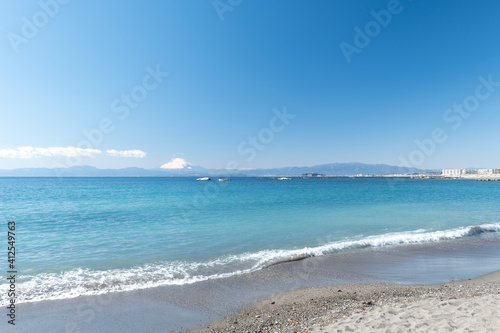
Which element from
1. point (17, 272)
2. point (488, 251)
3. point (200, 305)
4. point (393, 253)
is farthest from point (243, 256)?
point (488, 251)

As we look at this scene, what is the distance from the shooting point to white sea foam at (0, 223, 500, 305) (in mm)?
8047

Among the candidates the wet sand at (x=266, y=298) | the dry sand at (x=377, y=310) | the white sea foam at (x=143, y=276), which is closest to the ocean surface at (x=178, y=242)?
the white sea foam at (x=143, y=276)

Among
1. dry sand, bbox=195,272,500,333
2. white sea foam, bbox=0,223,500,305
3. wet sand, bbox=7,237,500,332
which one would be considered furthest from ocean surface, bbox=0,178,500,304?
dry sand, bbox=195,272,500,333

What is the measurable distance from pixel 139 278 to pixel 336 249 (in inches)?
379

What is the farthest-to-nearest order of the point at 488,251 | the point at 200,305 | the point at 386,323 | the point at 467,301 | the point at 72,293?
the point at 488,251 → the point at 72,293 → the point at 200,305 → the point at 467,301 → the point at 386,323

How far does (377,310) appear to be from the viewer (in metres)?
5.97

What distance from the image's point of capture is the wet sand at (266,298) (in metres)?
6.15

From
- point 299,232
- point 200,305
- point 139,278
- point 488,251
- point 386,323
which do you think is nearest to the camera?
point 386,323

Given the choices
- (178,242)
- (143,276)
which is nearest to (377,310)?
(143,276)

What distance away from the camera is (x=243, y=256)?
38.0 ft

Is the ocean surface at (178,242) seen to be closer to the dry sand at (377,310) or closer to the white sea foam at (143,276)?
the white sea foam at (143,276)

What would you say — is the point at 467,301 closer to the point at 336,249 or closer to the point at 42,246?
the point at 336,249

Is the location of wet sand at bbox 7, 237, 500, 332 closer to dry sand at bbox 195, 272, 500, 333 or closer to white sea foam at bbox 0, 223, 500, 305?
dry sand at bbox 195, 272, 500, 333

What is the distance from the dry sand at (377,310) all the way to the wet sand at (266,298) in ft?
0.10
